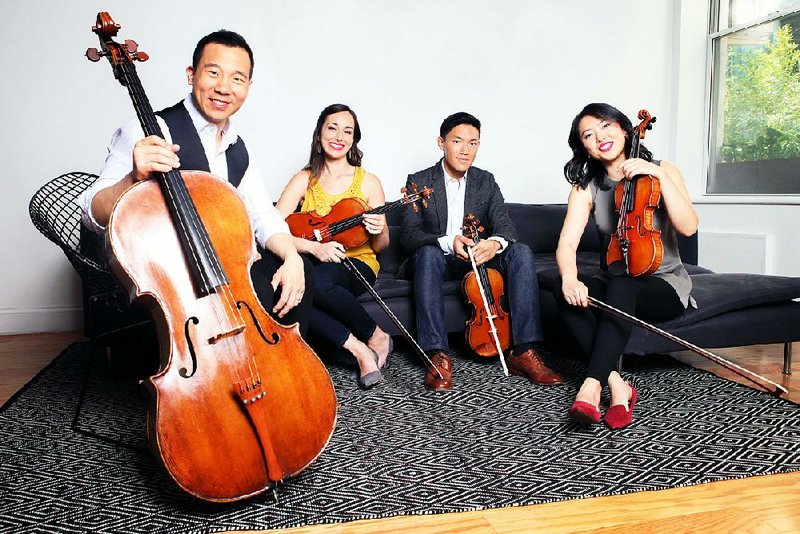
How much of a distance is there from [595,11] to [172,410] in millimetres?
3778

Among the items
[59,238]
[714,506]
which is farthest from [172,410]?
[714,506]

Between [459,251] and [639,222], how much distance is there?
740mm

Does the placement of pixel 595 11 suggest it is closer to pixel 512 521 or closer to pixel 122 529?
pixel 512 521

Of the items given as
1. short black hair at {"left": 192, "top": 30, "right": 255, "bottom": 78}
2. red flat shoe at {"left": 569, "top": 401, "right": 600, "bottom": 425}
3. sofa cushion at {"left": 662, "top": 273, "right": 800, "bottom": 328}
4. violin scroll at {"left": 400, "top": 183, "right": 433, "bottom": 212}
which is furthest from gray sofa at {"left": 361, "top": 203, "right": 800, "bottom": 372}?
short black hair at {"left": 192, "top": 30, "right": 255, "bottom": 78}

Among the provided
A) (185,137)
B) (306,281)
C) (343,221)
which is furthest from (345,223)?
(185,137)

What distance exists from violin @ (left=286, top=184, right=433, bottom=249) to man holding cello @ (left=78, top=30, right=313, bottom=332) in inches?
25.4

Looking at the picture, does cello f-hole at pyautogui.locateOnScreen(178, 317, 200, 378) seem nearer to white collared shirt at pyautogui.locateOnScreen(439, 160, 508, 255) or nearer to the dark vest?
the dark vest

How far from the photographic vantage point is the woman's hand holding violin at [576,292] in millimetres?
2096

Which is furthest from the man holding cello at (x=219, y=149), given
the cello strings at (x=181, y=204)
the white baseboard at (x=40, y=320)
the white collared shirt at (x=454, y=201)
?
the white baseboard at (x=40, y=320)

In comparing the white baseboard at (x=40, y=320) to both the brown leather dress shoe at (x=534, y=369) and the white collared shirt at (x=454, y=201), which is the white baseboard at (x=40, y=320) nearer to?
the white collared shirt at (x=454, y=201)

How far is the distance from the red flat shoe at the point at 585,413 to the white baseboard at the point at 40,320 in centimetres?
287

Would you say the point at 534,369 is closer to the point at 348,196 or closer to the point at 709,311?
the point at 709,311

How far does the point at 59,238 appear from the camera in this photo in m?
1.87

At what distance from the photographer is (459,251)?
2.47 m
